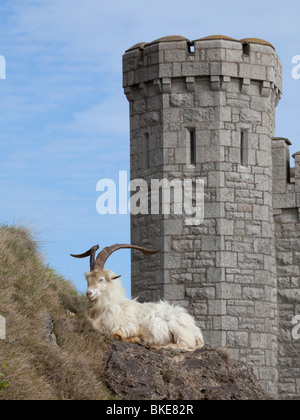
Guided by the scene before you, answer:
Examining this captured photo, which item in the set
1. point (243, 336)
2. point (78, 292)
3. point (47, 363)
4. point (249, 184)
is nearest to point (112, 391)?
point (47, 363)

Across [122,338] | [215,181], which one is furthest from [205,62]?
[122,338]

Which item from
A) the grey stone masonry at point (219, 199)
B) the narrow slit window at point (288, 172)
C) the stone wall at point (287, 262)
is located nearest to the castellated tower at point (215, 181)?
the grey stone masonry at point (219, 199)

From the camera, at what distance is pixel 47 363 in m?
10.9

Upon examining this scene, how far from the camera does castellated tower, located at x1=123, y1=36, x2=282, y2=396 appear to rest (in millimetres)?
18656

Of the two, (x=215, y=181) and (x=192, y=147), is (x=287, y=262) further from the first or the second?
(x=192, y=147)

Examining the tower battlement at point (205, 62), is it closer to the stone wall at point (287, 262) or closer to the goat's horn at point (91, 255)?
the stone wall at point (287, 262)

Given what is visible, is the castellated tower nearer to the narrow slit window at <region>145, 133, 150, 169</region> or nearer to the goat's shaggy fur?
the narrow slit window at <region>145, 133, 150, 169</region>

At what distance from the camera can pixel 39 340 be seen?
11117 mm

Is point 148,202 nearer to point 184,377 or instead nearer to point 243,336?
point 243,336

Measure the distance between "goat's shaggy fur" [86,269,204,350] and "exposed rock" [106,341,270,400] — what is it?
0.66 ft

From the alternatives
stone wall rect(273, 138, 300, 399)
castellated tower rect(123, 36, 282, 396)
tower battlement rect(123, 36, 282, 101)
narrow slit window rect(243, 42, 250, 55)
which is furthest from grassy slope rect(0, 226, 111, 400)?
narrow slit window rect(243, 42, 250, 55)

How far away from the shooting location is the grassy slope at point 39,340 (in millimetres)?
10133

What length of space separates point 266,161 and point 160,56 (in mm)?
3457
